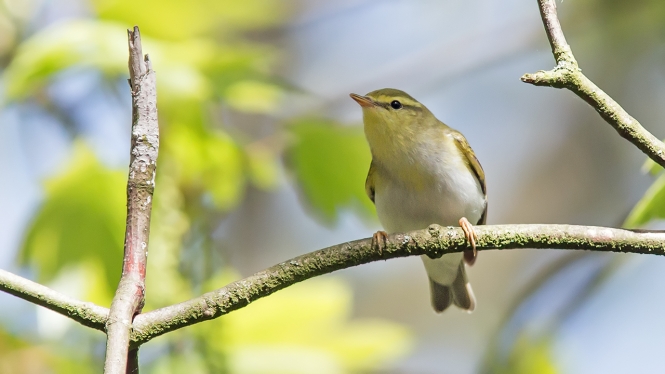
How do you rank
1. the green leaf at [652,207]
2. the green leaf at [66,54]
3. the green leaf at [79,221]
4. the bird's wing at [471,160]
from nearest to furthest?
1. the green leaf at [652,207]
2. the green leaf at [66,54]
3. the green leaf at [79,221]
4. the bird's wing at [471,160]

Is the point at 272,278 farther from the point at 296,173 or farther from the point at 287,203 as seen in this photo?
the point at 287,203

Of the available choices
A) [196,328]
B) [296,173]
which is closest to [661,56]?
[296,173]

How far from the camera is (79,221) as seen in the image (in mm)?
2768

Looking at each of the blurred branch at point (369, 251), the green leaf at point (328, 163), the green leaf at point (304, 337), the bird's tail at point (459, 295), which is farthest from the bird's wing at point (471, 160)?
the blurred branch at point (369, 251)

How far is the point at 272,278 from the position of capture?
1.48m

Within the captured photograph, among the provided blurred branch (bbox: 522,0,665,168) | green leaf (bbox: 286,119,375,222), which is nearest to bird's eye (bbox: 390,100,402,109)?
green leaf (bbox: 286,119,375,222)

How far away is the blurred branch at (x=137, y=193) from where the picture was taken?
125 centimetres

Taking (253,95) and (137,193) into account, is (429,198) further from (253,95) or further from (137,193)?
(137,193)

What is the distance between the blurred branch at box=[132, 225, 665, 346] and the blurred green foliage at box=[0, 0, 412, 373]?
1.01 meters

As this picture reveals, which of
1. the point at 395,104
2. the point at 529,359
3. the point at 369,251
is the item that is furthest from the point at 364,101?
the point at 369,251

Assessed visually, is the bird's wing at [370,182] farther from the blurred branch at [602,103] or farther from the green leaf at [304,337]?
the blurred branch at [602,103]

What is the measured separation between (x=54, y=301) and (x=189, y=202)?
5.92 feet

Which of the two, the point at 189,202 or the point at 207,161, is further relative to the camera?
the point at 189,202

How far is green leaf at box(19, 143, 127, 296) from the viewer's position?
107 inches
